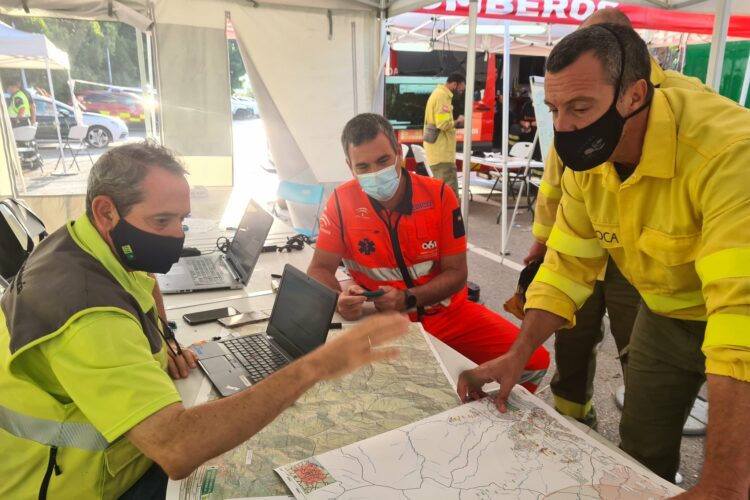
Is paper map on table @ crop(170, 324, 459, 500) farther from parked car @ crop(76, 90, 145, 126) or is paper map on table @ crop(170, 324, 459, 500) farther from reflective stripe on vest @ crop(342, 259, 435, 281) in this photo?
parked car @ crop(76, 90, 145, 126)

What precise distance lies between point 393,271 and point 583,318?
0.91 m

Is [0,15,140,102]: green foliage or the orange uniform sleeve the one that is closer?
the orange uniform sleeve

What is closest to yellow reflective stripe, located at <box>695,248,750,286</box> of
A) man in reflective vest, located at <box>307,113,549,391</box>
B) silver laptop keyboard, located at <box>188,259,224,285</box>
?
man in reflective vest, located at <box>307,113,549,391</box>

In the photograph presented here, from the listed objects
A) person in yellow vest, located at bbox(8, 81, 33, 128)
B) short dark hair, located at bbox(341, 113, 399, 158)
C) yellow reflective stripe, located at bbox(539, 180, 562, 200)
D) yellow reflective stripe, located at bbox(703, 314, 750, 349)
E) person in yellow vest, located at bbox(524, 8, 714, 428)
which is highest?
person in yellow vest, located at bbox(8, 81, 33, 128)

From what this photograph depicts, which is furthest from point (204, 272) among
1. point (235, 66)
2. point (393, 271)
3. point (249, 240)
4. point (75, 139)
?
point (75, 139)

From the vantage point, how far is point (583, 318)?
94.3 inches

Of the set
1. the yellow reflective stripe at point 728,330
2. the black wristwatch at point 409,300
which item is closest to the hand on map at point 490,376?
the yellow reflective stripe at point 728,330

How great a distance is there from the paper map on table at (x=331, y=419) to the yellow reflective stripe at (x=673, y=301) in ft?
1.96

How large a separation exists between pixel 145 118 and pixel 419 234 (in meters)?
3.68

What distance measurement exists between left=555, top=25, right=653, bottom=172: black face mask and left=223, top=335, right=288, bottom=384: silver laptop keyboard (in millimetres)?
1007

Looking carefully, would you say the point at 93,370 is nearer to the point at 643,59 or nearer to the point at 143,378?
the point at 143,378

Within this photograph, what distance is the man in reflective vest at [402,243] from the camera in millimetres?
2213

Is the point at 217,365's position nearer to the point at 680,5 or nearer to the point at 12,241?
the point at 12,241

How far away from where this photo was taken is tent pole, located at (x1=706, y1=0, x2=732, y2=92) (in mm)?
2869
